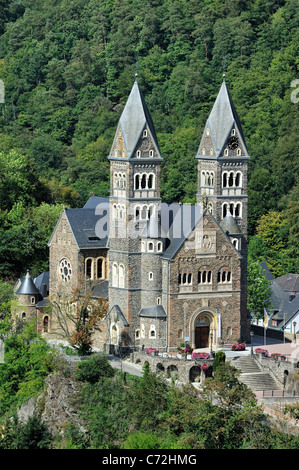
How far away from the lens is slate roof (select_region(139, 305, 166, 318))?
96.1m

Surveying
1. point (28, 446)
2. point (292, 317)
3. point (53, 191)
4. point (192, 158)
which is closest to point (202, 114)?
point (192, 158)

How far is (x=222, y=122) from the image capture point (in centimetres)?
9994

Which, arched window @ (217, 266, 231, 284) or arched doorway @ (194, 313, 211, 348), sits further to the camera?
arched window @ (217, 266, 231, 284)

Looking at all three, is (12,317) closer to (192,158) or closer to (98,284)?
(98,284)

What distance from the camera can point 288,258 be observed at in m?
128

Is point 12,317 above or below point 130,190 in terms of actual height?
below

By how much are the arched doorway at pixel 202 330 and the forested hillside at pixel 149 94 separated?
20.3 m

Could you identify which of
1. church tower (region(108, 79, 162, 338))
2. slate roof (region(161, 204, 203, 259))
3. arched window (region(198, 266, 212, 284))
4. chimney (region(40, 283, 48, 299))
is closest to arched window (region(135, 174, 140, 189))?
church tower (region(108, 79, 162, 338))

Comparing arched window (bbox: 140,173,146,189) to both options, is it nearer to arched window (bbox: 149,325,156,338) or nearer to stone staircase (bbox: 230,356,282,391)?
arched window (bbox: 149,325,156,338)

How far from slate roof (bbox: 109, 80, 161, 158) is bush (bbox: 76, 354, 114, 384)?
12.8 metres

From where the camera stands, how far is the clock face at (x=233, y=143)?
99812 mm

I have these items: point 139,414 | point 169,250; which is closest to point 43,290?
point 169,250

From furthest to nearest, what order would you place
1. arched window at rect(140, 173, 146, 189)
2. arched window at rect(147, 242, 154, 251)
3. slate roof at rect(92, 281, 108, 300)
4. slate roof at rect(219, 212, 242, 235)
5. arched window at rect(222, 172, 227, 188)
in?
slate roof at rect(92, 281, 108, 300) < arched window at rect(222, 172, 227, 188) < slate roof at rect(219, 212, 242, 235) < arched window at rect(140, 173, 146, 189) < arched window at rect(147, 242, 154, 251)

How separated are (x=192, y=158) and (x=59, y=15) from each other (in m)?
55.5
